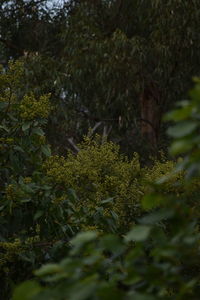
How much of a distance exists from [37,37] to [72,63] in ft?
8.59

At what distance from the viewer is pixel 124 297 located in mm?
1171

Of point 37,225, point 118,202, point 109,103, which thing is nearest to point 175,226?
point 37,225

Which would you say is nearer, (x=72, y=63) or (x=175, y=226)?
(x=175, y=226)

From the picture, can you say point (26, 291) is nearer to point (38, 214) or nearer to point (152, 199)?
point (152, 199)

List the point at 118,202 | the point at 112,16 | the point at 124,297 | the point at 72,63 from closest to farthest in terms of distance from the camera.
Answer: the point at 124,297, the point at 118,202, the point at 72,63, the point at 112,16

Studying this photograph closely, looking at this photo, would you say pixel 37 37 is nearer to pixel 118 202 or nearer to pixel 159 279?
pixel 118 202

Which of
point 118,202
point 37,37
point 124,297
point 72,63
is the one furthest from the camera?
point 37,37

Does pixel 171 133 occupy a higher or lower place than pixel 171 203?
higher

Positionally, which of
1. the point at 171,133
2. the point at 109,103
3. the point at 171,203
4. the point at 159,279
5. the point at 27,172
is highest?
the point at 171,133

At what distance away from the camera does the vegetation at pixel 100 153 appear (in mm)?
1279

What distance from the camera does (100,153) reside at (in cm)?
625

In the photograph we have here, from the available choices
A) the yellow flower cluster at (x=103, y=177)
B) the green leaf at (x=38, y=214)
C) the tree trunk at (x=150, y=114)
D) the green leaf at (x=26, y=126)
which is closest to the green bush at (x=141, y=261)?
the green leaf at (x=38, y=214)

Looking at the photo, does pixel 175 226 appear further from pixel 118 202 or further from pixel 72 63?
pixel 72 63

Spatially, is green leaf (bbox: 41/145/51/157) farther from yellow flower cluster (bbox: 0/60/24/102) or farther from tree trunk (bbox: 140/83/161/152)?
tree trunk (bbox: 140/83/161/152)
